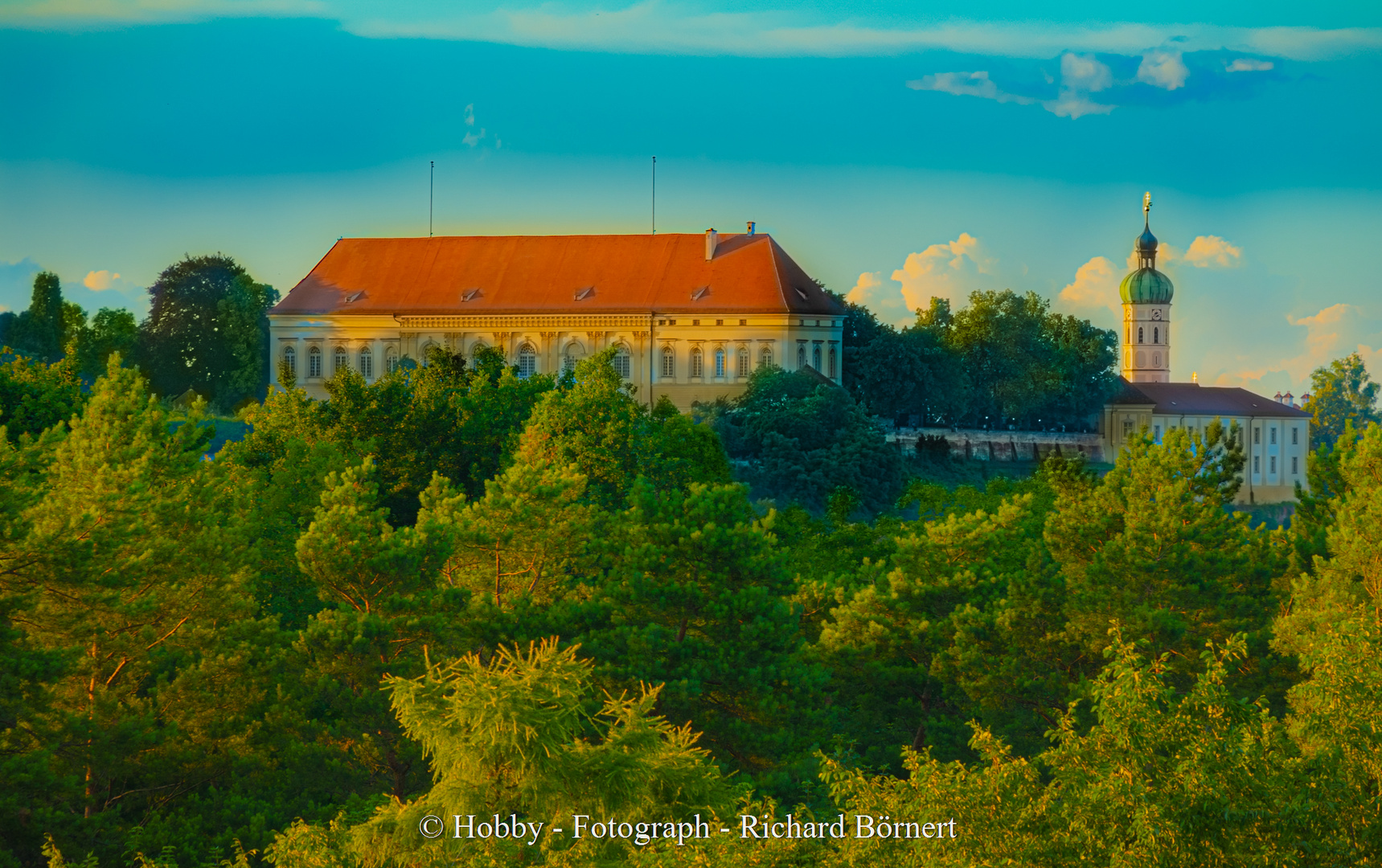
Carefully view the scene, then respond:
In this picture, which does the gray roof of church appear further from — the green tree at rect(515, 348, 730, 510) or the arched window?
the green tree at rect(515, 348, 730, 510)

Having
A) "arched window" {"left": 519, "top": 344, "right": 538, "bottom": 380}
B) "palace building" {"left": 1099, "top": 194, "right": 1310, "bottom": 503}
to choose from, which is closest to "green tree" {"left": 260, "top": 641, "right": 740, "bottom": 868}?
"arched window" {"left": 519, "top": 344, "right": 538, "bottom": 380}

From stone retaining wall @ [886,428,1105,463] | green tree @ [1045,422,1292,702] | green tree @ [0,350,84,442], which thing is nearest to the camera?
green tree @ [1045,422,1292,702]

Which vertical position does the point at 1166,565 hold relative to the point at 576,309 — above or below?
below

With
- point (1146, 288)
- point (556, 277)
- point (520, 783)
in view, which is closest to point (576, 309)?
point (556, 277)

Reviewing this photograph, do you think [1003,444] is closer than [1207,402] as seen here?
Yes

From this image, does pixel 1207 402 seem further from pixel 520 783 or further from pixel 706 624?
pixel 520 783

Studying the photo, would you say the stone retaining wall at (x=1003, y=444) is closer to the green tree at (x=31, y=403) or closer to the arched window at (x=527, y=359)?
the arched window at (x=527, y=359)

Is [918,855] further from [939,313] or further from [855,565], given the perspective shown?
[939,313]

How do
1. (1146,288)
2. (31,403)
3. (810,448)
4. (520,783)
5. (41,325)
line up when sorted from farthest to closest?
(1146,288) → (41,325) → (810,448) → (31,403) → (520,783)
